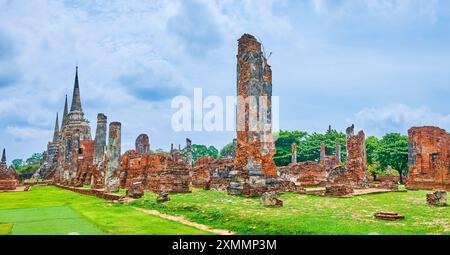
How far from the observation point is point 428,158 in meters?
22.0

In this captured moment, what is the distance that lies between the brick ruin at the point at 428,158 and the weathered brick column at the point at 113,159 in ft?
52.4

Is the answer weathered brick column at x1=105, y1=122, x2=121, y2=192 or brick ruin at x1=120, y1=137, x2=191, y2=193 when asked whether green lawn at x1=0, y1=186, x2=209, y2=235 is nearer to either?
brick ruin at x1=120, y1=137, x2=191, y2=193

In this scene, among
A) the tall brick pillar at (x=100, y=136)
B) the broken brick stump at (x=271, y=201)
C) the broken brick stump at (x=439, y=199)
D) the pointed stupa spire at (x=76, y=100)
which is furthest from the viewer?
the pointed stupa spire at (x=76, y=100)

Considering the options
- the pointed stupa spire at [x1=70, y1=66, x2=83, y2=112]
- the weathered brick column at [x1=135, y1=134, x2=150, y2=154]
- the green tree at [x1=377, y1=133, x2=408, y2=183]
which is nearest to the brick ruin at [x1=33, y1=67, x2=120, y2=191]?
the pointed stupa spire at [x1=70, y1=66, x2=83, y2=112]

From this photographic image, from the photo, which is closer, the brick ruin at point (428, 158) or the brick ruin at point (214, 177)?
the brick ruin at point (214, 177)

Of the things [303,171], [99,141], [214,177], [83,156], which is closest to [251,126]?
[214,177]

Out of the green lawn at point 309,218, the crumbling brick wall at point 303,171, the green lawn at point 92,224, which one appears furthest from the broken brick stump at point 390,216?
the crumbling brick wall at point 303,171

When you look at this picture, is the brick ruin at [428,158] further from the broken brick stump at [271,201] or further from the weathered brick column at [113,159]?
the weathered brick column at [113,159]

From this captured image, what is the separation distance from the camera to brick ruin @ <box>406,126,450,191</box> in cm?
2088

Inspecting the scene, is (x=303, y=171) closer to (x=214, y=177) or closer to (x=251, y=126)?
(x=214, y=177)

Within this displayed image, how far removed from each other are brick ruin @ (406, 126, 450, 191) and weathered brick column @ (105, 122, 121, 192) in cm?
1597

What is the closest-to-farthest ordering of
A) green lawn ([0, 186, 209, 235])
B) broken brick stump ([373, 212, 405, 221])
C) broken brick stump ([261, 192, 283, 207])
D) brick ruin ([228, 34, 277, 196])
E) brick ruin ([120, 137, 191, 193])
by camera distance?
green lawn ([0, 186, 209, 235]) → broken brick stump ([373, 212, 405, 221]) → broken brick stump ([261, 192, 283, 207]) → brick ruin ([228, 34, 277, 196]) → brick ruin ([120, 137, 191, 193])

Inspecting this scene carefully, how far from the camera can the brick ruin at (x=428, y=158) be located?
20875 mm
